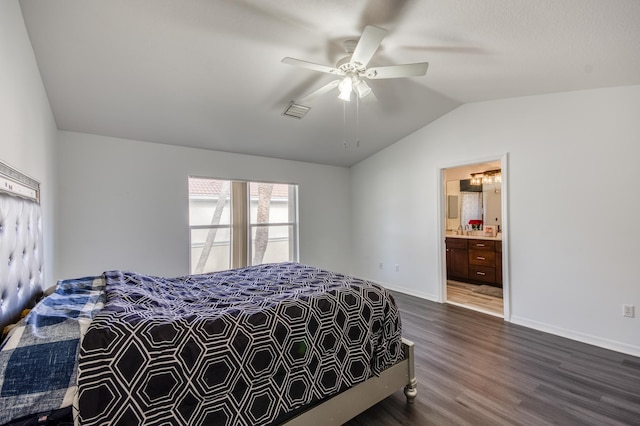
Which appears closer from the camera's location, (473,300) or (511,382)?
(511,382)

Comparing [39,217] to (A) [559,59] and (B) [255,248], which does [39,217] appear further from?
(A) [559,59]

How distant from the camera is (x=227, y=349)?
1.42 metres

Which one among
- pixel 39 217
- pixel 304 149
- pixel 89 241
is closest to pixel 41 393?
pixel 39 217

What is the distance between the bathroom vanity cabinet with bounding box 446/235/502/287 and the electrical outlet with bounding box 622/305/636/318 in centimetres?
213

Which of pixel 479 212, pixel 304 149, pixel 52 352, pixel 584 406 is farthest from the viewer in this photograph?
pixel 479 212

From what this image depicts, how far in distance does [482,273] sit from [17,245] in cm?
579

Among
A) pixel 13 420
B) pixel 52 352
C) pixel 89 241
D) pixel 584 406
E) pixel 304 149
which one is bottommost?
pixel 584 406

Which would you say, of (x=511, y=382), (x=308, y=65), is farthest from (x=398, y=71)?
(x=511, y=382)

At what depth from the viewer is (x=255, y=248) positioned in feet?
15.4

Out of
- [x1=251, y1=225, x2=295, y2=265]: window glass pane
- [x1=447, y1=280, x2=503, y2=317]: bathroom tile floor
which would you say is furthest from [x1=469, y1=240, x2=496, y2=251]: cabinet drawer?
[x1=251, y1=225, x2=295, y2=265]: window glass pane

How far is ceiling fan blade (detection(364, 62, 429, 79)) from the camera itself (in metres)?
2.08

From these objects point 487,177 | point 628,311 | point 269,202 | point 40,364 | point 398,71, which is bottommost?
point 628,311

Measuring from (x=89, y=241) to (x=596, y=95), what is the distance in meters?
5.64

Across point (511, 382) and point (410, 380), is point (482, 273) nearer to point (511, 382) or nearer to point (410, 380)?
point (511, 382)
